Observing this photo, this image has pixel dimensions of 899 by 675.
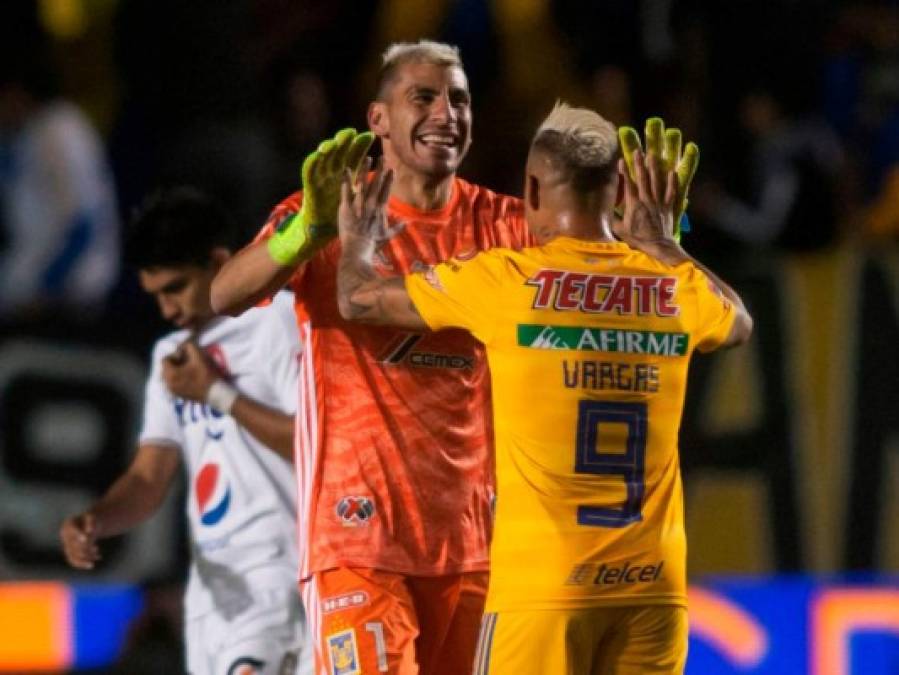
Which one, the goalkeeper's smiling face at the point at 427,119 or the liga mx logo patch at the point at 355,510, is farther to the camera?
the goalkeeper's smiling face at the point at 427,119

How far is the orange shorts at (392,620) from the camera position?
18.1 ft

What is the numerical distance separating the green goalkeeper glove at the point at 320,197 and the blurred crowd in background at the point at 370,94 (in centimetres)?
468

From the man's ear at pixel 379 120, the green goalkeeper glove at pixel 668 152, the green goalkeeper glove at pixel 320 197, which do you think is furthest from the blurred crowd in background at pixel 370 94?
the green goalkeeper glove at pixel 320 197

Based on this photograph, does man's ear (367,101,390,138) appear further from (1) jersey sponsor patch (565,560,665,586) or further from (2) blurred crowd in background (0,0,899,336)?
(2) blurred crowd in background (0,0,899,336)

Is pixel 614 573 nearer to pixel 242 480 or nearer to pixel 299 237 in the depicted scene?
pixel 299 237

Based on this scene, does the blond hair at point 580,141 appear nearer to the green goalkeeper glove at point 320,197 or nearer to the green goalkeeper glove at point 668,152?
the green goalkeeper glove at point 668,152

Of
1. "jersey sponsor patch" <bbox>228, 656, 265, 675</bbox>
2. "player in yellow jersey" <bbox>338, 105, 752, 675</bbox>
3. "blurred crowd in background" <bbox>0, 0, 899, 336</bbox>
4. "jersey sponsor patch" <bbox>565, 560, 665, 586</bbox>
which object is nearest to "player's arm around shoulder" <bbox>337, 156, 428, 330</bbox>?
"player in yellow jersey" <bbox>338, 105, 752, 675</bbox>

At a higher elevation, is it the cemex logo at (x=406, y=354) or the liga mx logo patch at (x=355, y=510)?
the cemex logo at (x=406, y=354)

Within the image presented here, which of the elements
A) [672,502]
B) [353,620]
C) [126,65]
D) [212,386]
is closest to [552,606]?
[672,502]

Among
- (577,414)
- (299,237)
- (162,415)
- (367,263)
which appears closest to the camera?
(577,414)

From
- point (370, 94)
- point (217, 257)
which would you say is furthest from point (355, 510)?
point (370, 94)

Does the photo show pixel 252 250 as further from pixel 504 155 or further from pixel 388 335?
pixel 504 155

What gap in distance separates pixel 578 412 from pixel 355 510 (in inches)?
37.1

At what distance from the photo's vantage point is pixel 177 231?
6742 mm
